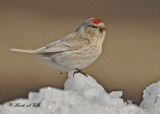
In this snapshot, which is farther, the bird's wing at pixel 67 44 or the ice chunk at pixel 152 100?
the bird's wing at pixel 67 44

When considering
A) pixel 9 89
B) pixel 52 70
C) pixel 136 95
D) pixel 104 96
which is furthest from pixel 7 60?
pixel 104 96

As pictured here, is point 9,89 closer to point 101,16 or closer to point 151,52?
point 151,52

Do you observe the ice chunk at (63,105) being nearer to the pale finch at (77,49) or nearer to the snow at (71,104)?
the snow at (71,104)

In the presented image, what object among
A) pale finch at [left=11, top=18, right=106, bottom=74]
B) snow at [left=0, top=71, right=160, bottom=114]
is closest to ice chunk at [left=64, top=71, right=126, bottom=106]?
snow at [left=0, top=71, right=160, bottom=114]

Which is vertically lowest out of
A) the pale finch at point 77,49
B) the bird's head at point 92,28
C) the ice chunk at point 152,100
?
the ice chunk at point 152,100

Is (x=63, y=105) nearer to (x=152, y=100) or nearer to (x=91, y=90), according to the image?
(x=91, y=90)

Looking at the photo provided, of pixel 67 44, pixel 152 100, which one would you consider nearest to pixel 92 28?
pixel 67 44

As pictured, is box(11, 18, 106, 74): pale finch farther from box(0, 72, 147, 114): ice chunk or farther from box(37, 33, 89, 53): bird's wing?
box(0, 72, 147, 114): ice chunk

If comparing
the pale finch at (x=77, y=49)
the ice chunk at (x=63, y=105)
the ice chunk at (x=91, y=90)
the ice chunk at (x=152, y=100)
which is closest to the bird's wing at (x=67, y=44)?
the pale finch at (x=77, y=49)
